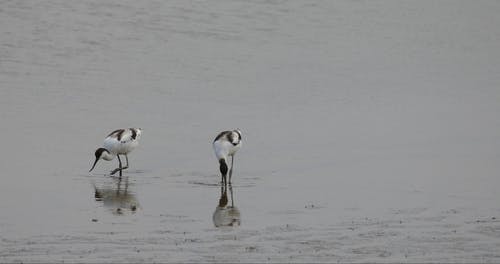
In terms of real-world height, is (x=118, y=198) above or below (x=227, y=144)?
below

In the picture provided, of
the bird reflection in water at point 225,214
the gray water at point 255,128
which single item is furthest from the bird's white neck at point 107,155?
the bird reflection in water at point 225,214

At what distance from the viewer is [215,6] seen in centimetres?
3684

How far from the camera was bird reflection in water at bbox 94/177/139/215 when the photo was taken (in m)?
14.5

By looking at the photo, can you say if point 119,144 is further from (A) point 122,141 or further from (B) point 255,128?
(B) point 255,128

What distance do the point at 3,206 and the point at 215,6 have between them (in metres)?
23.3

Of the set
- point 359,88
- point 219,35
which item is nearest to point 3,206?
point 359,88

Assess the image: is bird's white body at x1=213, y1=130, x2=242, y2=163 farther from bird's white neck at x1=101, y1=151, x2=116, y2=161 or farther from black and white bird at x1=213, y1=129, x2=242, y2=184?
bird's white neck at x1=101, y1=151, x2=116, y2=161

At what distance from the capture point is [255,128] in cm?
2112

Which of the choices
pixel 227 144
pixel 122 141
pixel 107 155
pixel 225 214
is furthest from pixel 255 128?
pixel 225 214

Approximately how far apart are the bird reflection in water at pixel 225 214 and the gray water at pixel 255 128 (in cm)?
7

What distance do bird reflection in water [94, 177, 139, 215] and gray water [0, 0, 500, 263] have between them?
6cm

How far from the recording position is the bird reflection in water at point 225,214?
13.8m

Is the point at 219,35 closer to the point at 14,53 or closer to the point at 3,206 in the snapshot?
the point at 14,53

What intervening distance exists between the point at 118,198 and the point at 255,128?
6.06 metres
